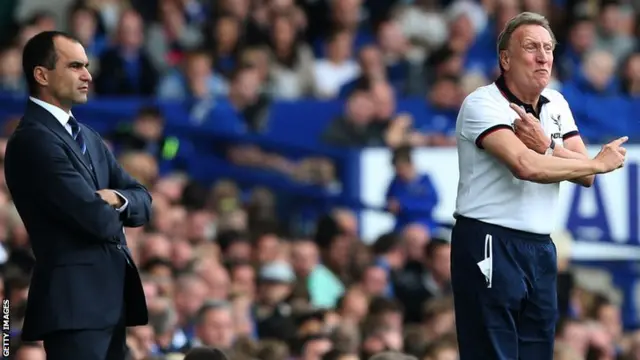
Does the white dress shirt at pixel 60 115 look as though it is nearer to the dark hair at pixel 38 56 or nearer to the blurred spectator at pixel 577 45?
the dark hair at pixel 38 56

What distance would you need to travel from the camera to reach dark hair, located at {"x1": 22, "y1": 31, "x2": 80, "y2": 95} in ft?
23.0

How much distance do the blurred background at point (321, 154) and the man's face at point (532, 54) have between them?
139 inches

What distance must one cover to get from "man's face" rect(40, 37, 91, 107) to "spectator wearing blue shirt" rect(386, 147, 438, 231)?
7078 millimetres

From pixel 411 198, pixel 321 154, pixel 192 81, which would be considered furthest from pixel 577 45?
pixel 192 81

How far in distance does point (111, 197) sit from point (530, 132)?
1829 millimetres

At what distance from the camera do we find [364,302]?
483 inches

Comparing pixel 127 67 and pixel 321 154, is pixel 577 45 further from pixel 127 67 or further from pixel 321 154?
pixel 127 67

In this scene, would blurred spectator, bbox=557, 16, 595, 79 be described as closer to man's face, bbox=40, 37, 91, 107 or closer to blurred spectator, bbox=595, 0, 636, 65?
blurred spectator, bbox=595, 0, 636, 65

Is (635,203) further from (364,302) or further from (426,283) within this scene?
(364,302)

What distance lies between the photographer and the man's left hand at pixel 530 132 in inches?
283

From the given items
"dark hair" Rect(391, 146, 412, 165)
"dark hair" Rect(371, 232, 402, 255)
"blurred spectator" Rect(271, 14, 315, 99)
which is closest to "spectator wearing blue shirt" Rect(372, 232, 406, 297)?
"dark hair" Rect(371, 232, 402, 255)

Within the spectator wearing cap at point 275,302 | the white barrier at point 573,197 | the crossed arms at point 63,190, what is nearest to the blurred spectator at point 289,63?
the white barrier at point 573,197

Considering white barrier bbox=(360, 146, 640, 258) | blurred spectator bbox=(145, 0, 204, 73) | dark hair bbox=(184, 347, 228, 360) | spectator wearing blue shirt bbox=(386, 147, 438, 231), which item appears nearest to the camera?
dark hair bbox=(184, 347, 228, 360)

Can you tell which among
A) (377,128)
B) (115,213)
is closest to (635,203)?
(377,128)
